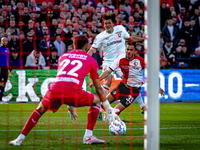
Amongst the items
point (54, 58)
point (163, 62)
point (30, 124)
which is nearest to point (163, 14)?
point (163, 62)

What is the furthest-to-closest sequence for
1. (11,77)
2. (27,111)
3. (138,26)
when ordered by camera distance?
(138,26), (11,77), (27,111)

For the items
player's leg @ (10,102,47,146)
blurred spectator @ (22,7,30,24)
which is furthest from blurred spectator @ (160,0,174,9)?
player's leg @ (10,102,47,146)

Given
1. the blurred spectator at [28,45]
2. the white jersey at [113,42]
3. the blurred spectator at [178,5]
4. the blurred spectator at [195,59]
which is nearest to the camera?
the white jersey at [113,42]

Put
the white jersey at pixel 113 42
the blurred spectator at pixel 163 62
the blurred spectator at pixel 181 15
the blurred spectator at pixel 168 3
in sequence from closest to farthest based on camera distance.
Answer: the white jersey at pixel 113 42, the blurred spectator at pixel 163 62, the blurred spectator at pixel 168 3, the blurred spectator at pixel 181 15

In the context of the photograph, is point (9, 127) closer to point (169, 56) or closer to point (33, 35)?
point (33, 35)

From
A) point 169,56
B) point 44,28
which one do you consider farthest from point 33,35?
point 169,56

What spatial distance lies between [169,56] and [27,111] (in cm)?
594

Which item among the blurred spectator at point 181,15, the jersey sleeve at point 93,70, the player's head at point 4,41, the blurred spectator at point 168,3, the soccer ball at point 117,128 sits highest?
the blurred spectator at point 168,3

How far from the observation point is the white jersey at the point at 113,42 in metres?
8.04

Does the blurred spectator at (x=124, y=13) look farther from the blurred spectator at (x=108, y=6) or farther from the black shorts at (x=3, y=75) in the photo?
the black shorts at (x=3, y=75)

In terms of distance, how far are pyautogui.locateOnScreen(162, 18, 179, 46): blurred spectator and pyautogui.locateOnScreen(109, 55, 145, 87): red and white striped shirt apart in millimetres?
6050

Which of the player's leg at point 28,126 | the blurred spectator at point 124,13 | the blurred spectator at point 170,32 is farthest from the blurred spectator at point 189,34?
the player's leg at point 28,126

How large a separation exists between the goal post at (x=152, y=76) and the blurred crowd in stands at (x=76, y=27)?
5.67 metres

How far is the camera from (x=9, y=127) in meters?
6.60
